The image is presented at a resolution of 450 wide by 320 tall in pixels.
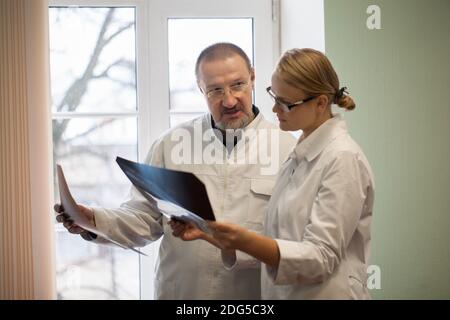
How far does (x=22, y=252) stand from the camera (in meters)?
2.18

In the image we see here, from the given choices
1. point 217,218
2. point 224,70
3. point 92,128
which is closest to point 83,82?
point 92,128

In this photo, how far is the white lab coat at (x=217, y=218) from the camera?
1.74 metres

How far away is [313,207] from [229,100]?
562 millimetres

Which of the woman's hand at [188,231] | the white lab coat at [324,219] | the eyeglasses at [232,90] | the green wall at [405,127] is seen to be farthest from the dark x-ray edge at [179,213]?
the green wall at [405,127]

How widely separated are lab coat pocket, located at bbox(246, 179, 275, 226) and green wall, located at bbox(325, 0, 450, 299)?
0.59 meters

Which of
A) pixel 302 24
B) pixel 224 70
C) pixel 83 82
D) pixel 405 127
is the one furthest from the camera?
pixel 83 82

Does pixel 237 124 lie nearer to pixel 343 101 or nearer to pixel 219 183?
pixel 219 183

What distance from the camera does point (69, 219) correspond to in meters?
1.66

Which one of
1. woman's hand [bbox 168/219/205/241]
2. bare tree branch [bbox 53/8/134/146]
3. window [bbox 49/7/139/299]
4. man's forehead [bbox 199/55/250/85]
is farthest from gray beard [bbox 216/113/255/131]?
bare tree branch [bbox 53/8/134/146]

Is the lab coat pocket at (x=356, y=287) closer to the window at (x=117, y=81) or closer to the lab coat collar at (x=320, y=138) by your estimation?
the lab coat collar at (x=320, y=138)

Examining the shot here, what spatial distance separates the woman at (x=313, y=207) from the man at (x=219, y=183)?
0.82ft
